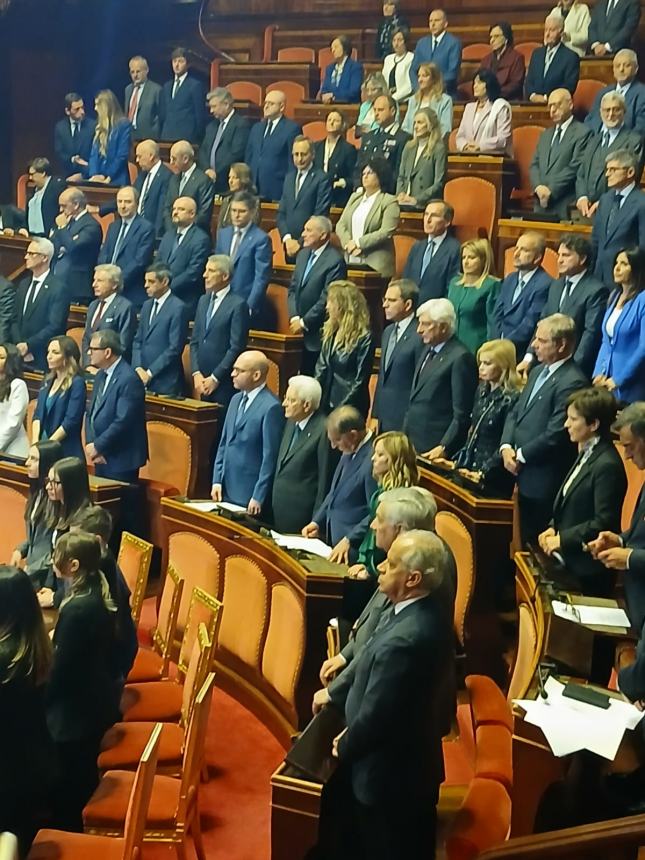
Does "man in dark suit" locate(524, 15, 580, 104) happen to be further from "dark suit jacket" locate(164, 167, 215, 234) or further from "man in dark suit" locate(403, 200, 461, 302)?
"dark suit jacket" locate(164, 167, 215, 234)

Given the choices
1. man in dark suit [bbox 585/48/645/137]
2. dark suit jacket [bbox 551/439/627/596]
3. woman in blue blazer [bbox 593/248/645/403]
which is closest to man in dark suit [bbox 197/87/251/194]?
man in dark suit [bbox 585/48/645/137]

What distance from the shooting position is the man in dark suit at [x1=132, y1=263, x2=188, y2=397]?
17.2ft

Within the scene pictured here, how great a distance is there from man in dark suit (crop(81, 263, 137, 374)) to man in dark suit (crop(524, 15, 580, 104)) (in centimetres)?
266

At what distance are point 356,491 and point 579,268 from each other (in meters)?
1.41

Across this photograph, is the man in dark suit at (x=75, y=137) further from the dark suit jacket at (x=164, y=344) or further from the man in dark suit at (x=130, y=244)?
the dark suit jacket at (x=164, y=344)

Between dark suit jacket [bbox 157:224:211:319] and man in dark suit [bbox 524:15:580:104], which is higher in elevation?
man in dark suit [bbox 524:15:580:104]

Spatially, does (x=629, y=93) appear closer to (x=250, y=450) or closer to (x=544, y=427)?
(x=544, y=427)

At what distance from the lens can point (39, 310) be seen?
584 cm

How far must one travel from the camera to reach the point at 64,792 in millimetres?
2777

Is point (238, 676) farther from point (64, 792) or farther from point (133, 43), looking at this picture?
point (133, 43)

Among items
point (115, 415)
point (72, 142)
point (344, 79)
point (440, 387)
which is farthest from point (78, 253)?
point (440, 387)

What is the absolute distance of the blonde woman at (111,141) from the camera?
23.7 feet

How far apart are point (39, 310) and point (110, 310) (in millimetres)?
591

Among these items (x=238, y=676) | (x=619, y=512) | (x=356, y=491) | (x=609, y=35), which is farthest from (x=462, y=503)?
(x=609, y=35)
